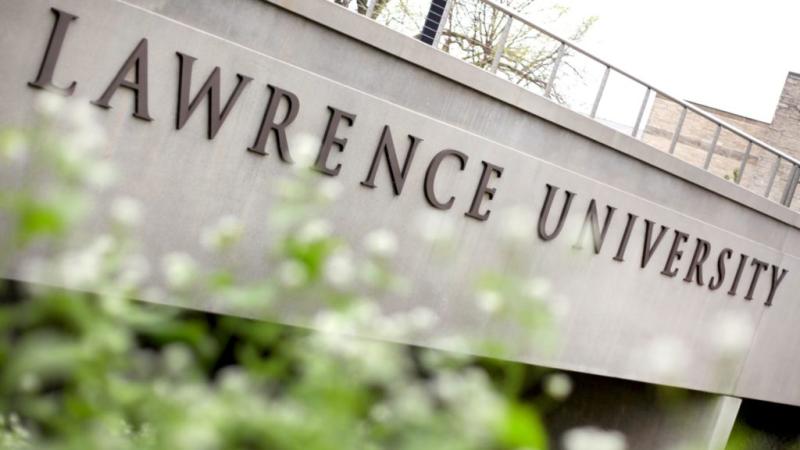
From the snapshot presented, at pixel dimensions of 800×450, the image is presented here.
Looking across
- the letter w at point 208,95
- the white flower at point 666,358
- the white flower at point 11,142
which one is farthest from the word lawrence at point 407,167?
the white flower at point 666,358

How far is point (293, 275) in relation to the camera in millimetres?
1958

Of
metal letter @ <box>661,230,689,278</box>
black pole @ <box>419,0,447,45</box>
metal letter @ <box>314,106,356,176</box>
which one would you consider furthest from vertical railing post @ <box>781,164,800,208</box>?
metal letter @ <box>314,106,356,176</box>

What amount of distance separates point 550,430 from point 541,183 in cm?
449

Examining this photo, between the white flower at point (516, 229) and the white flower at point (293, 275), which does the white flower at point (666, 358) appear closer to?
the white flower at point (516, 229)

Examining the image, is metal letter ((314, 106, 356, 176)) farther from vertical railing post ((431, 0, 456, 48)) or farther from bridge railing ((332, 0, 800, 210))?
vertical railing post ((431, 0, 456, 48))

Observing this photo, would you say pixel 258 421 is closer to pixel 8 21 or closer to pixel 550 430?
pixel 8 21

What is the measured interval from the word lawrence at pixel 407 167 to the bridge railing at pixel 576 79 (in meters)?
0.83

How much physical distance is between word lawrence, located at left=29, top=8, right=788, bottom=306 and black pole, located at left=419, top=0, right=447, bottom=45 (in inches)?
33.2

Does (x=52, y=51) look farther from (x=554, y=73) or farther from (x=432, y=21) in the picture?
(x=554, y=73)

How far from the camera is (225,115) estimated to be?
7734 mm

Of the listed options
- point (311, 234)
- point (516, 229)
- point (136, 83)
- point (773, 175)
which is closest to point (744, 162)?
point (773, 175)

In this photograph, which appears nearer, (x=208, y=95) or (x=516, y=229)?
(x=516, y=229)

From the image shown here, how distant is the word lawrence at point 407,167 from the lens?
712cm

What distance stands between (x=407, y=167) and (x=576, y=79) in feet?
7.51
